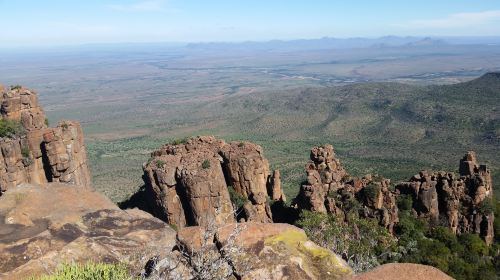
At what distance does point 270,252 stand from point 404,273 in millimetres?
5167

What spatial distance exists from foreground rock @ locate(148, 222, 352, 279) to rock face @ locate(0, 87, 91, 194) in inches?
1165

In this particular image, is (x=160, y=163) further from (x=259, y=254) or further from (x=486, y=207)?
(x=486, y=207)

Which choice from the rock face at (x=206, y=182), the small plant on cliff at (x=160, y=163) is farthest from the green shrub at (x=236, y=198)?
the small plant on cliff at (x=160, y=163)

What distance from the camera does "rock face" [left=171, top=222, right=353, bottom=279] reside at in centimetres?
1719

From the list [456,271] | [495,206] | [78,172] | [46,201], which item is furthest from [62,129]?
[495,206]

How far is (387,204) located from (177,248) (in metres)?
29.9

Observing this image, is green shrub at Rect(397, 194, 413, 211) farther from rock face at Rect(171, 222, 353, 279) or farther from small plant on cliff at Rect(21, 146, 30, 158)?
small plant on cliff at Rect(21, 146, 30, 158)

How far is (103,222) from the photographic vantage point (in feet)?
90.9

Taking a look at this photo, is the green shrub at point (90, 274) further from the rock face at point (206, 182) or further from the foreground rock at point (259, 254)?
the rock face at point (206, 182)

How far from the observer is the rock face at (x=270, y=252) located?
17188 mm

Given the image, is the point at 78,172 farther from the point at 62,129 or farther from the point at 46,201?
the point at 46,201

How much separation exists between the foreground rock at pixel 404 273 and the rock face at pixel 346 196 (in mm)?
28369

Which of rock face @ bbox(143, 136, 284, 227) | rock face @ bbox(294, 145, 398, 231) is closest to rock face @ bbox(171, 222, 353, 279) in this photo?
rock face @ bbox(143, 136, 284, 227)

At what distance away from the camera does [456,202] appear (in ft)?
151
